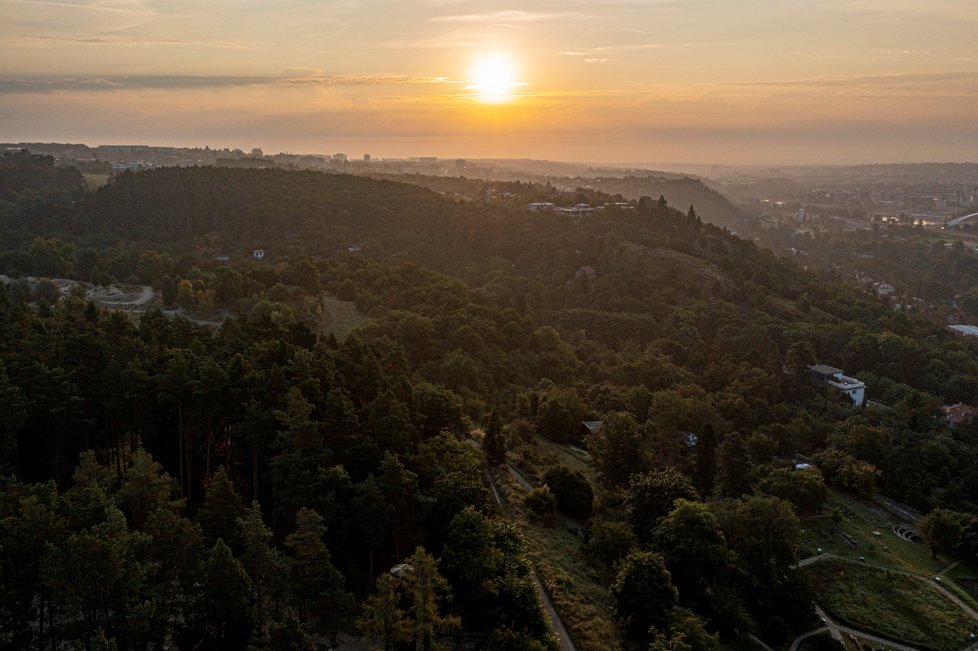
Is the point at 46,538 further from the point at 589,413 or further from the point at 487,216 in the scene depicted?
the point at 487,216

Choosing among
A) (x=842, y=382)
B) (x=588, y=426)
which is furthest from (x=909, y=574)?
(x=842, y=382)

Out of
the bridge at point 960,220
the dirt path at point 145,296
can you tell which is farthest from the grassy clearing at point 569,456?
the bridge at point 960,220

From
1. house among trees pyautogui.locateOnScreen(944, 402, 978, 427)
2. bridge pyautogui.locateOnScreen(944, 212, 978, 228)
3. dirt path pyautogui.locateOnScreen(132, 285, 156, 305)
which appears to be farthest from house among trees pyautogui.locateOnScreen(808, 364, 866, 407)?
bridge pyautogui.locateOnScreen(944, 212, 978, 228)

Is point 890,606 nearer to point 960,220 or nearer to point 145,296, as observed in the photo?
point 145,296

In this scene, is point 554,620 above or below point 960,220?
below

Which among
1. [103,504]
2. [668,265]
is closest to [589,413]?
[103,504]

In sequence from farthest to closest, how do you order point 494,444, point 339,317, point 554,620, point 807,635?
point 339,317 < point 494,444 < point 807,635 < point 554,620
